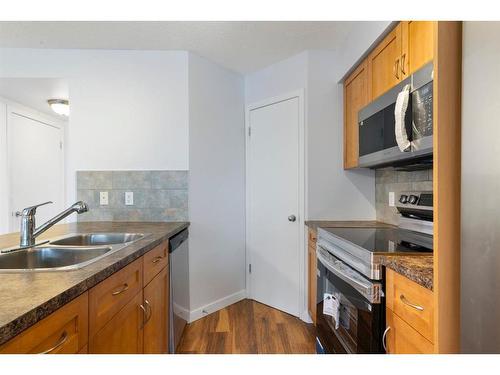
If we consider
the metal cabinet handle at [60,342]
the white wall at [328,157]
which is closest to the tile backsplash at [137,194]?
the white wall at [328,157]

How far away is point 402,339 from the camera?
3.41 ft

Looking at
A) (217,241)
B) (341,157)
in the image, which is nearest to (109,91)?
(217,241)

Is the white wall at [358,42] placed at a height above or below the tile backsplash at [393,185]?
above

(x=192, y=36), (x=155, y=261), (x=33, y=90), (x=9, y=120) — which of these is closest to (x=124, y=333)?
(x=155, y=261)

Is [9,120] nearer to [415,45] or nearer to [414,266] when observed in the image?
[415,45]

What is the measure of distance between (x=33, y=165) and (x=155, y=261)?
9.32ft

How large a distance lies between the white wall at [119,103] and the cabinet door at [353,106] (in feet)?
4.37

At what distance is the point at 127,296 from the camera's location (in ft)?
3.79

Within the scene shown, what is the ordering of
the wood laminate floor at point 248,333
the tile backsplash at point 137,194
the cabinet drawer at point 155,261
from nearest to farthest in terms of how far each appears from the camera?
the cabinet drawer at point 155,261 < the wood laminate floor at point 248,333 < the tile backsplash at point 137,194

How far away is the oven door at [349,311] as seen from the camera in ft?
3.82

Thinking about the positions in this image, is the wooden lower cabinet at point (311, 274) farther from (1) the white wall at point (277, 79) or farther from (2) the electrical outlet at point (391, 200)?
(1) the white wall at point (277, 79)

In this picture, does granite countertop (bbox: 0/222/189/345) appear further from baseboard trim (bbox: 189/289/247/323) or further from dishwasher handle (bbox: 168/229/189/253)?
baseboard trim (bbox: 189/289/247/323)
